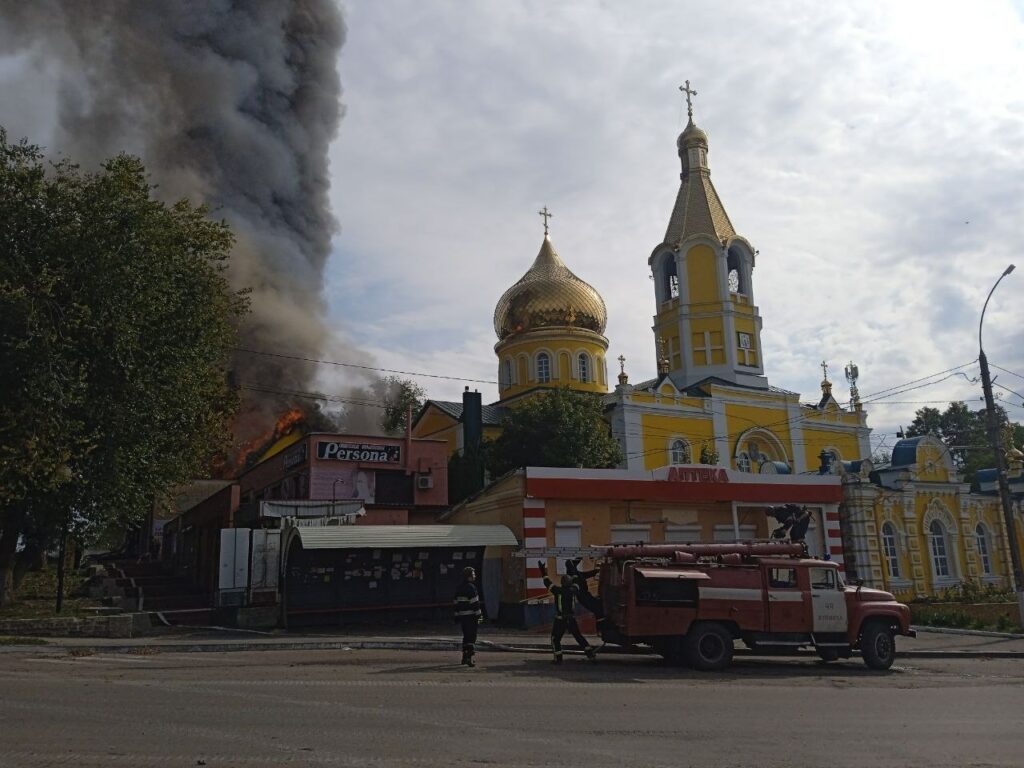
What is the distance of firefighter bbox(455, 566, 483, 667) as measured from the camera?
13.7 m

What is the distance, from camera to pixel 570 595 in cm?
1505

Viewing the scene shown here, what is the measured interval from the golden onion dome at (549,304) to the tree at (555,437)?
1218cm

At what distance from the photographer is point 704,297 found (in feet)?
160

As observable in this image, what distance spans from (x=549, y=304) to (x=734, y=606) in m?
36.7

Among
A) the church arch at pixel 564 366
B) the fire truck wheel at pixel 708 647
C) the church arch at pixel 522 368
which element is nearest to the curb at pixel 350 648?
the fire truck wheel at pixel 708 647

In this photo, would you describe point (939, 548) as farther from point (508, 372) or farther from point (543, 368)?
point (508, 372)

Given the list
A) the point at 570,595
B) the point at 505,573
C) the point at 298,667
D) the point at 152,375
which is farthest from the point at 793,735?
the point at 152,375

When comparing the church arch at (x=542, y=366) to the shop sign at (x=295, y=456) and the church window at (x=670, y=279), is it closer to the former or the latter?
the church window at (x=670, y=279)

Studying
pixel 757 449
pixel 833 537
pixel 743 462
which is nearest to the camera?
pixel 833 537

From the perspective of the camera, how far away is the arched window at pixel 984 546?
33688 millimetres

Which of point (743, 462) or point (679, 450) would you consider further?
point (743, 462)

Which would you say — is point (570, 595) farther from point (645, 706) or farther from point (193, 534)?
point (193, 534)

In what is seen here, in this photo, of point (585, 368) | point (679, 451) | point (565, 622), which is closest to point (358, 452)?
point (565, 622)

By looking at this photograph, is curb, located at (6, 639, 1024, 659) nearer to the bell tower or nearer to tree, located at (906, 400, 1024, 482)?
the bell tower
